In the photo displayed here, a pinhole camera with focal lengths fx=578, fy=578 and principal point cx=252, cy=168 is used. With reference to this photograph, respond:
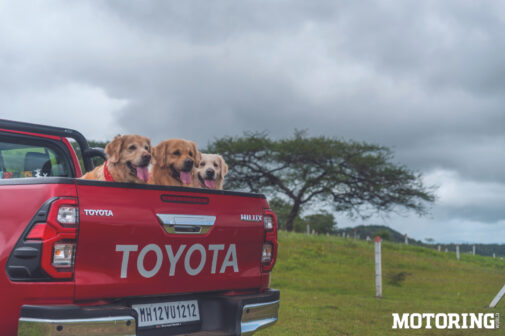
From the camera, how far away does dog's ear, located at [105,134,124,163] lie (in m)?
4.46

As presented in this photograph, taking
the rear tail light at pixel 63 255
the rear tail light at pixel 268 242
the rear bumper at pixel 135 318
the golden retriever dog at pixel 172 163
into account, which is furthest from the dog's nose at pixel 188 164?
the rear tail light at pixel 63 255

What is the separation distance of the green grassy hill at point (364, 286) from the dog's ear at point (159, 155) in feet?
12.5

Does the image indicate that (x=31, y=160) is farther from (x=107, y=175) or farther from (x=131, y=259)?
(x=131, y=259)

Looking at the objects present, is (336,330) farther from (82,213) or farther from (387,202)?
(387,202)

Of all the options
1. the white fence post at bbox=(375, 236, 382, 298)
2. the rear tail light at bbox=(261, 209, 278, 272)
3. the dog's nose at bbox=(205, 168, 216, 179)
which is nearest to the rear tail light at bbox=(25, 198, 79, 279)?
the rear tail light at bbox=(261, 209, 278, 272)

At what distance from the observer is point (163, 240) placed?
159 inches

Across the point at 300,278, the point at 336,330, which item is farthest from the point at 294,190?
the point at 336,330

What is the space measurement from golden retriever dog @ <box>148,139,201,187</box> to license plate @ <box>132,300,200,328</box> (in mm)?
1087

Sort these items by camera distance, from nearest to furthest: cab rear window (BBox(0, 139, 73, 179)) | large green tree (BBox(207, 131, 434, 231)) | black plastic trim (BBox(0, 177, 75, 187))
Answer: black plastic trim (BBox(0, 177, 75, 187)) → cab rear window (BBox(0, 139, 73, 179)) → large green tree (BBox(207, 131, 434, 231))

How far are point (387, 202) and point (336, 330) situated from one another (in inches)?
1039

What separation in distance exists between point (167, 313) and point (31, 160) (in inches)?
107

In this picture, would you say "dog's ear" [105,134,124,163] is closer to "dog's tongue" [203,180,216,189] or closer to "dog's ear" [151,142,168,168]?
"dog's ear" [151,142,168,168]

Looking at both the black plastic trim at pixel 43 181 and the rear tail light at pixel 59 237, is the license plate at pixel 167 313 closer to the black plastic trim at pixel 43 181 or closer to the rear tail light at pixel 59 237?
the rear tail light at pixel 59 237

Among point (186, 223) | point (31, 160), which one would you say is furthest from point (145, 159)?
point (31, 160)
